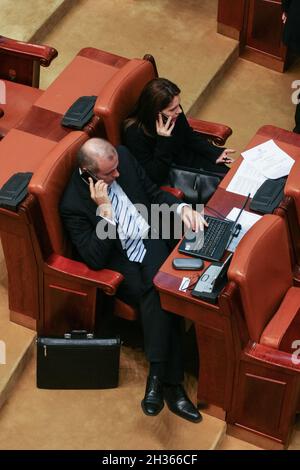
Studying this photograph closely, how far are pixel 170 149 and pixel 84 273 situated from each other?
45 centimetres

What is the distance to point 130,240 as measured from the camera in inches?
113

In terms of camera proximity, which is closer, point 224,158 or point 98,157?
point 98,157

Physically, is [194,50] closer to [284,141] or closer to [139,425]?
[284,141]

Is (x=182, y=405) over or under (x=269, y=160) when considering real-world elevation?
under

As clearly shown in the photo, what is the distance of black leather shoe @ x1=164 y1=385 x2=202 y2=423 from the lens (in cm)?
285

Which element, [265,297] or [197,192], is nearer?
[265,297]

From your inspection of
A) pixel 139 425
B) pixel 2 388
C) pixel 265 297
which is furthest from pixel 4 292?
pixel 265 297

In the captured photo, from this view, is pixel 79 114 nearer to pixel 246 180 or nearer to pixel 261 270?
pixel 246 180

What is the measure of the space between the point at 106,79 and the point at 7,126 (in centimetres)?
32

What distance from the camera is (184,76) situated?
3795 millimetres

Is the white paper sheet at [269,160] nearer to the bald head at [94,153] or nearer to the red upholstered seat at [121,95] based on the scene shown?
the red upholstered seat at [121,95]

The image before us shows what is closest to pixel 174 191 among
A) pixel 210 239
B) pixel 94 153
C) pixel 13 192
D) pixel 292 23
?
pixel 210 239

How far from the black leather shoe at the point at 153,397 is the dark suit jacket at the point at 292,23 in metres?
1.23

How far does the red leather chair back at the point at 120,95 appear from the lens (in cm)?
296
